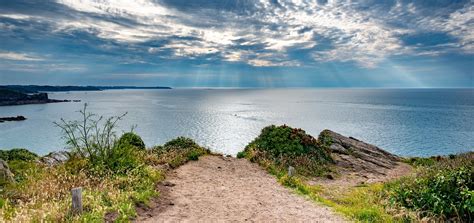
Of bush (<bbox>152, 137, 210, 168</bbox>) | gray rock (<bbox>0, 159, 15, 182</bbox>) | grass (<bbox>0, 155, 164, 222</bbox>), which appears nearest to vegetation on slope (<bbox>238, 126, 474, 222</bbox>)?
bush (<bbox>152, 137, 210, 168</bbox>)

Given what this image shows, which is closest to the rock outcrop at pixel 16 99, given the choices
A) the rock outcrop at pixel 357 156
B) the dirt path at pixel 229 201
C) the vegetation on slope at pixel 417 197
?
the rock outcrop at pixel 357 156

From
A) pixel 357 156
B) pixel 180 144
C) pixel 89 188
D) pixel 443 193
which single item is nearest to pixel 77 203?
pixel 89 188

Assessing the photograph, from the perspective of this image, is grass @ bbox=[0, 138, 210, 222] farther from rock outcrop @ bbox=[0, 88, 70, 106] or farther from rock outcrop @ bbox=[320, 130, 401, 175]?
rock outcrop @ bbox=[0, 88, 70, 106]

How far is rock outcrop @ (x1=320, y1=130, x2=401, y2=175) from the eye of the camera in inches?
960

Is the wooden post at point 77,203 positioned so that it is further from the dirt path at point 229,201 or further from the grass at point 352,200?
the grass at point 352,200

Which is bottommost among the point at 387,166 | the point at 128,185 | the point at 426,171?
the point at 387,166

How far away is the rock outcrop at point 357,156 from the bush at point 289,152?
5.93 ft

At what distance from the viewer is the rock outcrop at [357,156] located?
24.4 meters

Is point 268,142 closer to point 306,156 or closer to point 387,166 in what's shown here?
point 306,156

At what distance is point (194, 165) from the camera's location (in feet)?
67.6

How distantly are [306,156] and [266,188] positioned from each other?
8.26 metres

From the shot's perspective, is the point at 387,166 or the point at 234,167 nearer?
the point at 234,167

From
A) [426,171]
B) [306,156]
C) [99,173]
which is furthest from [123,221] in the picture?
[306,156]

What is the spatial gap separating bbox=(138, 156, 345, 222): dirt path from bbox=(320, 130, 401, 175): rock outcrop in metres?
9.15
